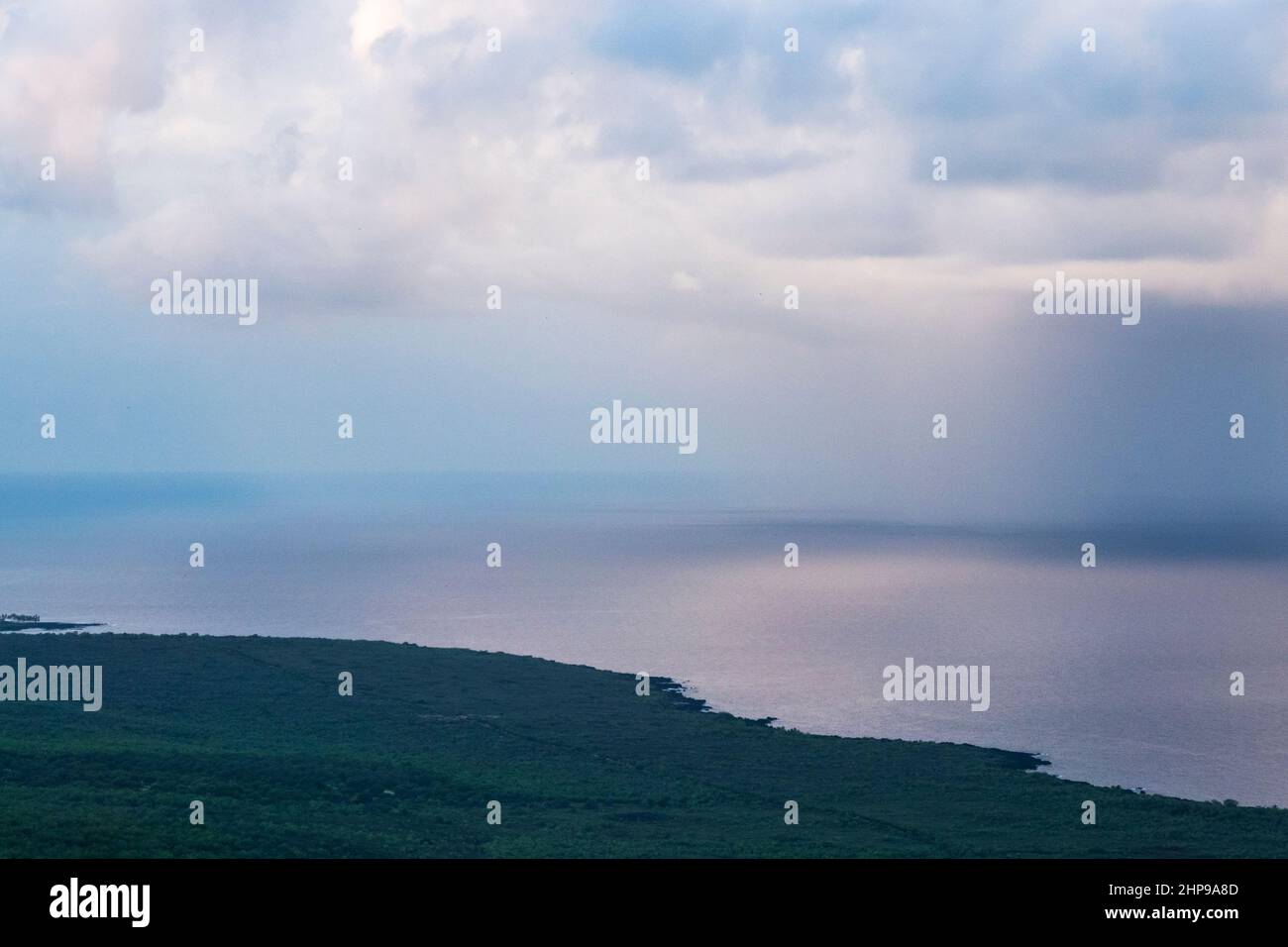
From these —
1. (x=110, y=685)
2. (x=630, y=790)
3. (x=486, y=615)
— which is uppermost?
(x=486, y=615)

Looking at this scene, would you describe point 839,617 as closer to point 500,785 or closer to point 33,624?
point 33,624

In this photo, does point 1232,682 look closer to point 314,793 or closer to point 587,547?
point 314,793

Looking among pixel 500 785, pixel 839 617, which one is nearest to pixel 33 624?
pixel 500 785

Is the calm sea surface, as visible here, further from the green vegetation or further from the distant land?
the green vegetation

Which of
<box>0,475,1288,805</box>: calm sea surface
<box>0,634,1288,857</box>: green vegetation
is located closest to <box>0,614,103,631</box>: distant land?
<box>0,475,1288,805</box>: calm sea surface

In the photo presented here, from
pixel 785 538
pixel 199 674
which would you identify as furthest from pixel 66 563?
pixel 785 538

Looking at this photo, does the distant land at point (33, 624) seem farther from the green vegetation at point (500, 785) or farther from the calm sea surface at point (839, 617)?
the green vegetation at point (500, 785)

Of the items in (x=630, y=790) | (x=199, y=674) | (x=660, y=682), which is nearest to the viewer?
(x=630, y=790)
